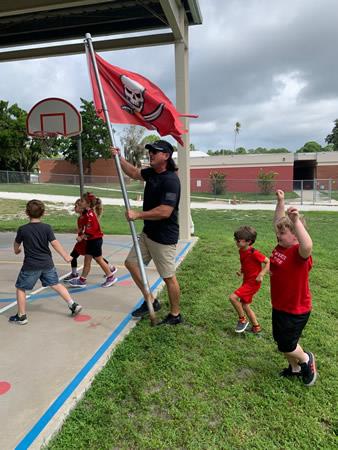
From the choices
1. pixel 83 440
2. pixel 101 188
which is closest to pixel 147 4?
pixel 83 440

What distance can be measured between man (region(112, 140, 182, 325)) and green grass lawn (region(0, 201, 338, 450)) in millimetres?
534

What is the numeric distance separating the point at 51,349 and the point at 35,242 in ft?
3.85

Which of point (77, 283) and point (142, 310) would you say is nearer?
point (142, 310)

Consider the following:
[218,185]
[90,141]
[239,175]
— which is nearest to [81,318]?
[218,185]

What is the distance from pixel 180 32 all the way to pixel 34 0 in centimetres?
290

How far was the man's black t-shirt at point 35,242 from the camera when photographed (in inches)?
161

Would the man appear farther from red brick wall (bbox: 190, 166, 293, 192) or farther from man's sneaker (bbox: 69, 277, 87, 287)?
red brick wall (bbox: 190, 166, 293, 192)

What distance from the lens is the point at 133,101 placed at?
4.68m

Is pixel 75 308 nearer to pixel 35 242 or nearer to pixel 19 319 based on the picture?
pixel 19 319

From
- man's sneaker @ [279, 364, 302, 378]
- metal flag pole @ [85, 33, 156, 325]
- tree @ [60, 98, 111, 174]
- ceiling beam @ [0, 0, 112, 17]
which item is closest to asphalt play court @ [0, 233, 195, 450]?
metal flag pole @ [85, 33, 156, 325]

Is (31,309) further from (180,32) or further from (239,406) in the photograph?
(180,32)

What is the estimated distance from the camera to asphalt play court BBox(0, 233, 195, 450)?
2598 millimetres

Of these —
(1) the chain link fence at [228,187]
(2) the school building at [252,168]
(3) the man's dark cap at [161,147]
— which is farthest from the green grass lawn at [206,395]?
(2) the school building at [252,168]

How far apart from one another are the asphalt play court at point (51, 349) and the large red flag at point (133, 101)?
2320mm
